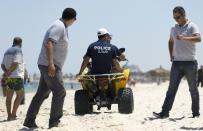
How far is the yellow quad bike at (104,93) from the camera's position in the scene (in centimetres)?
919

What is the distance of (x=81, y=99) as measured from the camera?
30.5 feet

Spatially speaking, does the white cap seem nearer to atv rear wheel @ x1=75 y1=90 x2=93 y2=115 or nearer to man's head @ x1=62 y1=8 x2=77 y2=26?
atv rear wheel @ x1=75 y1=90 x2=93 y2=115

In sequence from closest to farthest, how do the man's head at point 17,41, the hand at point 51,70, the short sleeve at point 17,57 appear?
1. the hand at point 51,70
2. the short sleeve at point 17,57
3. the man's head at point 17,41

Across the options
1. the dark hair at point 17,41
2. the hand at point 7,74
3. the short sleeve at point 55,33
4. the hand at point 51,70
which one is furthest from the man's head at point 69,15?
the hand at point 7,74

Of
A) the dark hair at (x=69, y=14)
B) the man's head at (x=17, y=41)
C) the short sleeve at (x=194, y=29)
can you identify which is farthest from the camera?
the man's head at (x=17, y=41)

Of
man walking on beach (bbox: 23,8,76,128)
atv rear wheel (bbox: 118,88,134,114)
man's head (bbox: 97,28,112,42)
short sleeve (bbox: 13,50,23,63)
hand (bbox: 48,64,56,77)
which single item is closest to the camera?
hand (bbox: 48,64,56,77)

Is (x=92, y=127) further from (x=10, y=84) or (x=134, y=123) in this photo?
(x=10, y=84)

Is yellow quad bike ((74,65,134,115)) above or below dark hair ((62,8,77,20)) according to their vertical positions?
below

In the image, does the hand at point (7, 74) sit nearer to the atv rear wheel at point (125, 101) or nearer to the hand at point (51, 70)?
the atv rear wheel at point (125, 101)

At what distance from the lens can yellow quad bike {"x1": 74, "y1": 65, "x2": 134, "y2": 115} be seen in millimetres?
9188

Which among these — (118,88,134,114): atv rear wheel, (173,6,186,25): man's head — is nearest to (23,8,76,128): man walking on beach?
(173,6,186,25): man's head

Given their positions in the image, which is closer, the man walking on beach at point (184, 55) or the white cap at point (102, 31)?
the man walking on beach at point (184, 55)

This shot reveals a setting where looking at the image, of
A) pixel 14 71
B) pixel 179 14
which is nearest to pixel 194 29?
pixel 179 14

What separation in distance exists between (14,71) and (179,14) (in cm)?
304
